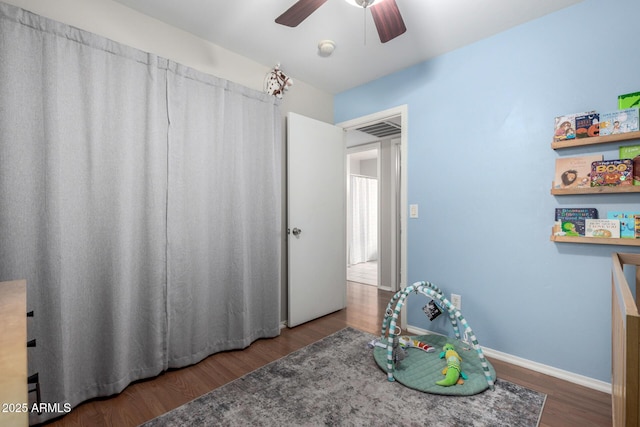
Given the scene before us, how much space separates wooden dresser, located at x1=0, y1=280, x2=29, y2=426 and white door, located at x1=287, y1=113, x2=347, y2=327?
202 centimetres

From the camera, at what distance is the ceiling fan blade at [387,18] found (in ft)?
4.94

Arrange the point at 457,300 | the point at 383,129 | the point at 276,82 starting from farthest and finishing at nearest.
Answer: the point at 383,129, the point at 276,82, the point at 457,300

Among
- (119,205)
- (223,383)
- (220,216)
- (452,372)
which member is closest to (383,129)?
(220,216)

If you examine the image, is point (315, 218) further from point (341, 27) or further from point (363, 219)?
point (363, 219)

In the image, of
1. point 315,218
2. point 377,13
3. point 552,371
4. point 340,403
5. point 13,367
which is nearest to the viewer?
point 13,367

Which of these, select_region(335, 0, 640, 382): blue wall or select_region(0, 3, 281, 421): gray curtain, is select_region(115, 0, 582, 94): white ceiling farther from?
select_region(0, 3, 281, 421): gray curtain

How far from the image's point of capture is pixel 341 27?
213 centimetres

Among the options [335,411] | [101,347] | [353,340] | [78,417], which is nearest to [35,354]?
[101,347]

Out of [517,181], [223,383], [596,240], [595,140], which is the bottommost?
[223,383]

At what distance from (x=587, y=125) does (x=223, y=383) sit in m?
2.78

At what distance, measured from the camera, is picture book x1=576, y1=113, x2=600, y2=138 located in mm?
1786

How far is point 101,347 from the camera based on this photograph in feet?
5.71

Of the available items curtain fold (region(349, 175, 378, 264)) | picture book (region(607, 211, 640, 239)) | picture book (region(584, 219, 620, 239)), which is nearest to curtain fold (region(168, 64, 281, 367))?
picture book (region(584, 219, 620, 239))

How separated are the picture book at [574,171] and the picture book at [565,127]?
138 mm
